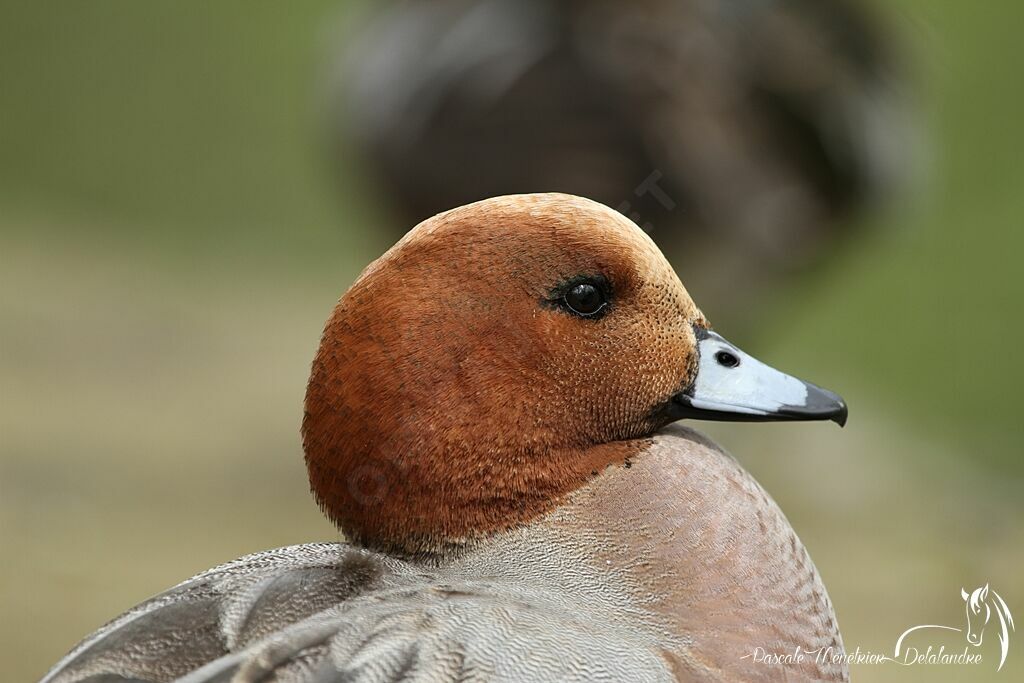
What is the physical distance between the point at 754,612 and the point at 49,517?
204 centimetres

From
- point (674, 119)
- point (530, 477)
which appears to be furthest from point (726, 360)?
point (674, 119)

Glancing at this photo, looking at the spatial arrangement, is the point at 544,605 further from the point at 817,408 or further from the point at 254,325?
the point at 254,325

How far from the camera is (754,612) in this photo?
0.92 m

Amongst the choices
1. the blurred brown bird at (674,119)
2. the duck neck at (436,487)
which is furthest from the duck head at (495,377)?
the blurred brown bird at (674,119)

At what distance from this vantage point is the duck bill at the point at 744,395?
0.99m

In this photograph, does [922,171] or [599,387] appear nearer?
[599,387]

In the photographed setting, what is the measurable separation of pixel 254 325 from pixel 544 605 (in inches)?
133

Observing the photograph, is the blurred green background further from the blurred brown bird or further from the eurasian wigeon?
the eurasian wigeon

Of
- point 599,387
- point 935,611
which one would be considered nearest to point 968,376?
point 935,611

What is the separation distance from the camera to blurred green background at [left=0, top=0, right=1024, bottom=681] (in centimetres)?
262

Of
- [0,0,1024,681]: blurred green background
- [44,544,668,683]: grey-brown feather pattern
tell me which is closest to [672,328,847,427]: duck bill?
[44,544,668,683]: grey-brown feather pattern

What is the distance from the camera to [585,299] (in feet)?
3.18

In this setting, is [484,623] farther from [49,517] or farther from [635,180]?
[49,517]

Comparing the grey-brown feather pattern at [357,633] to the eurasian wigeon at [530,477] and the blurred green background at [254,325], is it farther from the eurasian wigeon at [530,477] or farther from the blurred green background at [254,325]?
the blurred green background at [254,325]
